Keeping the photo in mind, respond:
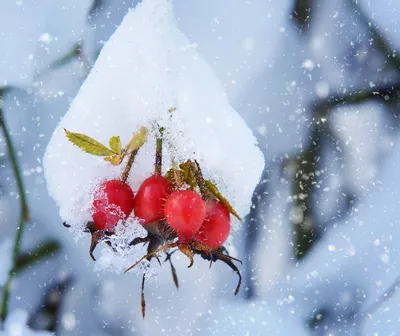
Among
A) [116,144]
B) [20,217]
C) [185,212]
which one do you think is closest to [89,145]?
[116,144]

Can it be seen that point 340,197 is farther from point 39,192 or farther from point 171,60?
point 39,192

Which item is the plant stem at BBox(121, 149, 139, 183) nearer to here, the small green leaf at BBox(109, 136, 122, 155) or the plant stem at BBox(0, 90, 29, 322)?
the small green leaf at BBox(109, 136, 122, 155)

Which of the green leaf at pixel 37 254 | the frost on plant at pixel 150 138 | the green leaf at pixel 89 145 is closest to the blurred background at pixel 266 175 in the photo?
the green leaf at pixel 37 254

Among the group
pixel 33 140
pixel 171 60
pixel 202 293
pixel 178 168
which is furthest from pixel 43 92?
pixel 202 293

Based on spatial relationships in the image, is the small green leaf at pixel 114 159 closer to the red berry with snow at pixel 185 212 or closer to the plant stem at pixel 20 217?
the red berry with snow at pixel 185 212

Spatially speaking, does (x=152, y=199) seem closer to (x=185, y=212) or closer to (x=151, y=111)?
(x=185, y=212)

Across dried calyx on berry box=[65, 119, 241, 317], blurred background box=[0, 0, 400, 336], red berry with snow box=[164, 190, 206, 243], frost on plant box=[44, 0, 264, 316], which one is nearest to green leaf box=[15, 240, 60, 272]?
blurred background box=[0, 0, 400, 336]
